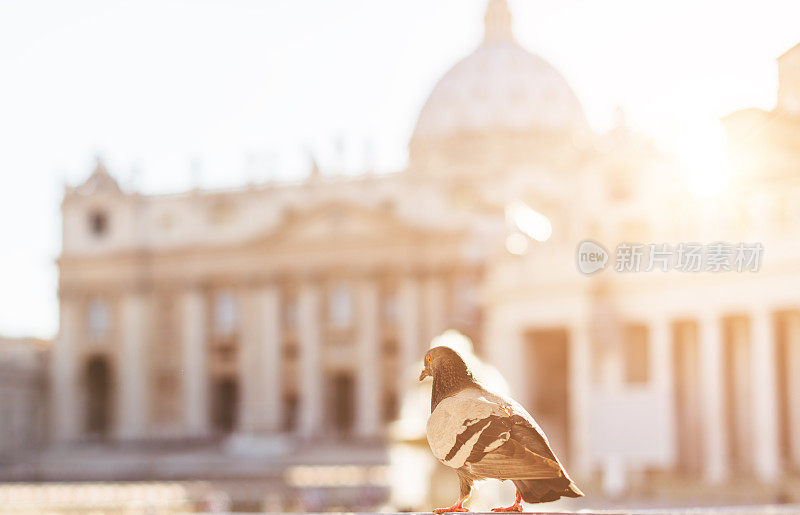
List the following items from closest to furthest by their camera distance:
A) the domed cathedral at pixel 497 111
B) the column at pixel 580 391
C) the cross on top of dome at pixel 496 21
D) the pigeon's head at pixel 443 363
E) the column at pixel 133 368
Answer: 1. the pigeon's head at pixel 443 363
2. the column at pixel 580 391
3. the column at pixel 133 368
4. the domed cathedral at pixel 497 111
5. the cross on top of dome at pixel 496 21

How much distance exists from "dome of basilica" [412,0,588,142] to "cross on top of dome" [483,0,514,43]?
2217mm

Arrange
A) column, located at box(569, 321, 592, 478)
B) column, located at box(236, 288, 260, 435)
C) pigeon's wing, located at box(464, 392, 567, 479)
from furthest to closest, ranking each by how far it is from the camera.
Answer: column, located at box(236, 288, 260, 435)
column, located at box(569, 321, 592, 478)
pigeon's wing, located at box(464, 392, 567, 479)

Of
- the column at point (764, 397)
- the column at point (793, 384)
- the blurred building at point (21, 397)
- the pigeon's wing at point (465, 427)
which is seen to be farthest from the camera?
the blurred building at point (21, 397)

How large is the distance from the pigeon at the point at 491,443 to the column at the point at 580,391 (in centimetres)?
3716

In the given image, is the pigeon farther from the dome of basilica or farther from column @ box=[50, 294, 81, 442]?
the dome of basilica

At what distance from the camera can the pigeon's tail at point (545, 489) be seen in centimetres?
721

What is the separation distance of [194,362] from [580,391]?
3268 cm

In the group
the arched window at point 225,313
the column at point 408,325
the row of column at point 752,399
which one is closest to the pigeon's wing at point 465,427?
the row of column at point 752,399

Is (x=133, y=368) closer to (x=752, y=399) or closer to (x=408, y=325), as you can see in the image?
(x=408, y=325)

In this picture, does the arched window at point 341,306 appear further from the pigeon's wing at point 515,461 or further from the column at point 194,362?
the pigeon's wing at point 515,461

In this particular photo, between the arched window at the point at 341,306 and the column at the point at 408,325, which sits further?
the arched window at the point at 341,306

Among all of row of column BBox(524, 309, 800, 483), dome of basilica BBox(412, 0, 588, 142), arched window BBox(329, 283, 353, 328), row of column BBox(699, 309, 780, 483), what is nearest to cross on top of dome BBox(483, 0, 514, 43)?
dome of basilica BBox(412, 0, 588, 142)

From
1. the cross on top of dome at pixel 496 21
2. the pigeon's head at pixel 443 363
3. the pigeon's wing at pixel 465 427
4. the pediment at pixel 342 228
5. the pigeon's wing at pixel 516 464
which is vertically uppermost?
the cross on top of dome at pixel 496 21

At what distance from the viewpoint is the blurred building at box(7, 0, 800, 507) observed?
4247 centimetres
